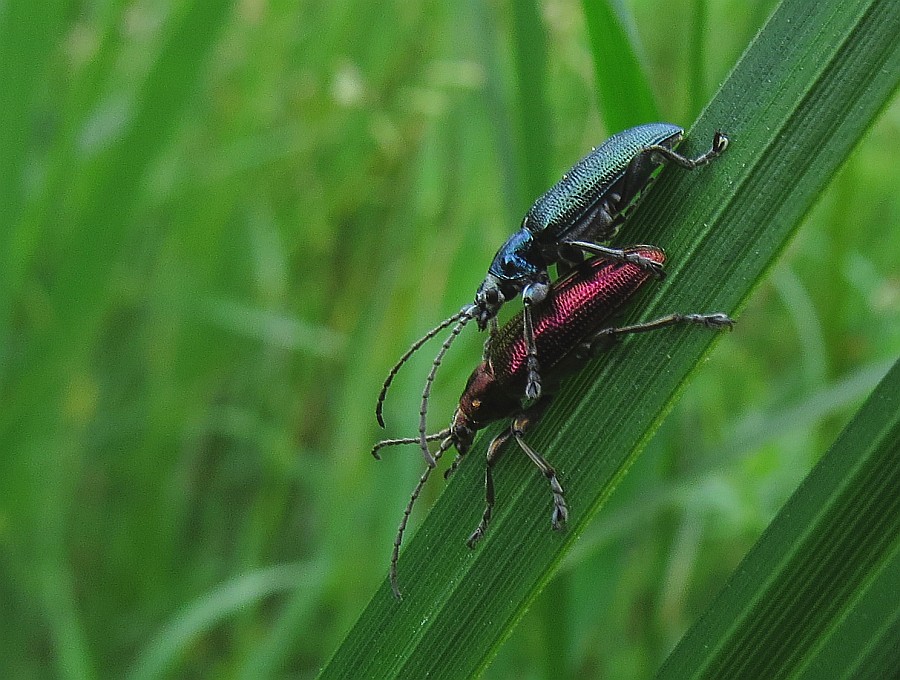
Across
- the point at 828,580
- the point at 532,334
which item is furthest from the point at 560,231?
the point at 828,580

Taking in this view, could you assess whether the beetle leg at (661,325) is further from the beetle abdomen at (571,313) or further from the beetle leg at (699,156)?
the beetle leg at (699,156)

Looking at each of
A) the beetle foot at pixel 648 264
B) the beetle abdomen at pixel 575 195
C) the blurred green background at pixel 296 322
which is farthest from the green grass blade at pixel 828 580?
the beetle abdomen at pixel 575 195

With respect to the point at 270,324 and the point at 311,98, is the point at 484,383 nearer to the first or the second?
the point at 270,324

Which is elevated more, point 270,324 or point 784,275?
point 784,275

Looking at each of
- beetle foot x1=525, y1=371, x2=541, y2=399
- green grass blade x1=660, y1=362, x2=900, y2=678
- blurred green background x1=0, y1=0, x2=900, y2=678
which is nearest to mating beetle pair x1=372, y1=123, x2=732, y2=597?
beetle foot x1=525, y1=371, x2=541, y2=399

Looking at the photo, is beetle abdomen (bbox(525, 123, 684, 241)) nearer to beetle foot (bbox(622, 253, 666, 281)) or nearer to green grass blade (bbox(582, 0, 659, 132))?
green grass blade (bbox(582, 0, 659, 132))

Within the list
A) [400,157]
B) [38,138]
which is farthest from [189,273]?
[400,157]

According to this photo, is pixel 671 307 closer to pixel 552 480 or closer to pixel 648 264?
pixel 648 264
